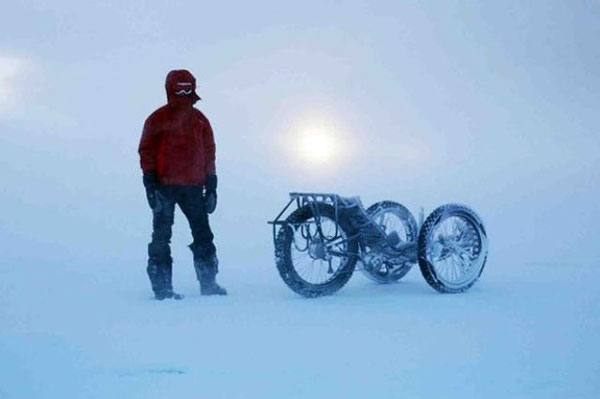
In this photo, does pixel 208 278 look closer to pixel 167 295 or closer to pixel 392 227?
pixel 167 295

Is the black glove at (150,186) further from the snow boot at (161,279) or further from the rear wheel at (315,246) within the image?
the rear wheel at (315,246)

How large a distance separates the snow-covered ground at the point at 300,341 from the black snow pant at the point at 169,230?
0.27 meters

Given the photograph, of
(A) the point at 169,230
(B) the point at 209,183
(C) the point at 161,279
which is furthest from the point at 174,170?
(C) the point at 161,279

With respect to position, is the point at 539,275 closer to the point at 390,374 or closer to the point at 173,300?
the point at 173,300

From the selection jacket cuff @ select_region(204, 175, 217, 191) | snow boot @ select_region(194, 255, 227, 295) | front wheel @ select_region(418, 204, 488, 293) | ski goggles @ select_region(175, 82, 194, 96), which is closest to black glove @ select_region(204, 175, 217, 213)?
jacket cuff @ select_region(204, 175, 217, 191)

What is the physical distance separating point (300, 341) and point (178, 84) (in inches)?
103

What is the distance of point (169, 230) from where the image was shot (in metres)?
6.80

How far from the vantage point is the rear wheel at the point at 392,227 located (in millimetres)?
7227

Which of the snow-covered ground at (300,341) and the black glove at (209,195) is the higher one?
the black glove at (209,195)

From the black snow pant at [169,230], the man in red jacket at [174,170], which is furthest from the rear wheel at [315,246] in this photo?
the black snow pant at [169,230]

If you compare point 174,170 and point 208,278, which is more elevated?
point 174,170

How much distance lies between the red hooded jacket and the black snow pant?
0.10m

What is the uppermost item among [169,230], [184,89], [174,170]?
[184,89]

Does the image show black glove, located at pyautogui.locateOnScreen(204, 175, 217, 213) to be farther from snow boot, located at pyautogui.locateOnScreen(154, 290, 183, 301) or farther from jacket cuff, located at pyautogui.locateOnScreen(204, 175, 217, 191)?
snow boot, located at pyautogui.locateOnScreen(154, 290, 183, 301)
